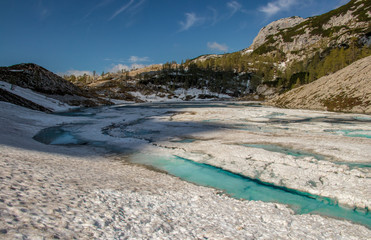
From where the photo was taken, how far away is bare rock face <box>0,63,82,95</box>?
238 feet

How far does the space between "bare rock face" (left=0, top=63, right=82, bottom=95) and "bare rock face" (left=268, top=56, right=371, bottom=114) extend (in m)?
85.1

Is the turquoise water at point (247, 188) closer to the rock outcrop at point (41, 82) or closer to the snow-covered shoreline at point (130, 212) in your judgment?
the snow-covered shoreline at point (130, 212)

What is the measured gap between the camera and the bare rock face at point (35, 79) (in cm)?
7269

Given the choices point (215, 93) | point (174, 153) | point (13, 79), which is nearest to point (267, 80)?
point (215, 93)

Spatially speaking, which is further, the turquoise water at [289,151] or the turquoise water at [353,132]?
the turquoise water at [353,132]

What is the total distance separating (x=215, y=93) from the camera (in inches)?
6590

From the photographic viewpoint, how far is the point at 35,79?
3110 inches

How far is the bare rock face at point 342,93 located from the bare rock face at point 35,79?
85138 millimetres

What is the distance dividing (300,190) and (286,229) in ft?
11.8

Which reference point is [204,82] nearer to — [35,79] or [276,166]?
[35,79]

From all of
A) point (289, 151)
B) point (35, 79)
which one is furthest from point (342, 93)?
point (35, 79)

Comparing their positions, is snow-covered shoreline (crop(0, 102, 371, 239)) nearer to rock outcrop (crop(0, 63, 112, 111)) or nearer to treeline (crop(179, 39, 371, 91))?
rock outcrop (crop(0, 63, 112, 111))

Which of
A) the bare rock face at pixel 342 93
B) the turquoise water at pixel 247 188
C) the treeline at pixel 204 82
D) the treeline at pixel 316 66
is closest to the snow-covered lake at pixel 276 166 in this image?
the turquoise water at pixel 247 188

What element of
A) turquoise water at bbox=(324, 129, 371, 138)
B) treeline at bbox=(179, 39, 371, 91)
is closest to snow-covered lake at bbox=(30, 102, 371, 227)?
turquoise water at bbox=(324, 129, 371, 138)
